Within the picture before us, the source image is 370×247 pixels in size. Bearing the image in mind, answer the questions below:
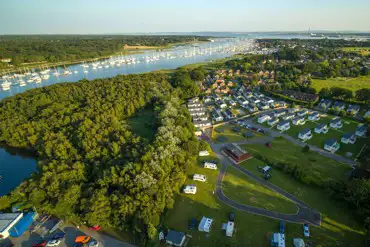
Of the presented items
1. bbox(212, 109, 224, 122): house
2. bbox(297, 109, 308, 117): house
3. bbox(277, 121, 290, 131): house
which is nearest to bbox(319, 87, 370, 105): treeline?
bbox(297, 109, 308, 117): house

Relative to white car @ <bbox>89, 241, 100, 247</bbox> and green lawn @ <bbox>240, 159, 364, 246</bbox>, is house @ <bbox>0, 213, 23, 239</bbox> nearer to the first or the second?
white car @ <bbox>89, 241, 100, 247</bbox>

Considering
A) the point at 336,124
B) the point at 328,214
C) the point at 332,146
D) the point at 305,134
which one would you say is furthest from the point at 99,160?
the point at 336,124

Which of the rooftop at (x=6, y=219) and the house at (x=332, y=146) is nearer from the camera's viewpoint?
the rooftop at (x=6, y=219)

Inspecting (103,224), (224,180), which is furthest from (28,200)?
(224,180)

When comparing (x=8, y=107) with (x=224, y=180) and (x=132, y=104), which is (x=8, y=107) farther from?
(x=224, y=180)

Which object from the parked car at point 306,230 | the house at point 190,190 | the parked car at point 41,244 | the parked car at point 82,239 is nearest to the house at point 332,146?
the parked car at point 306,230

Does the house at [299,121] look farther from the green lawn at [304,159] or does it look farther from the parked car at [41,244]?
the parked car at [41,244]
